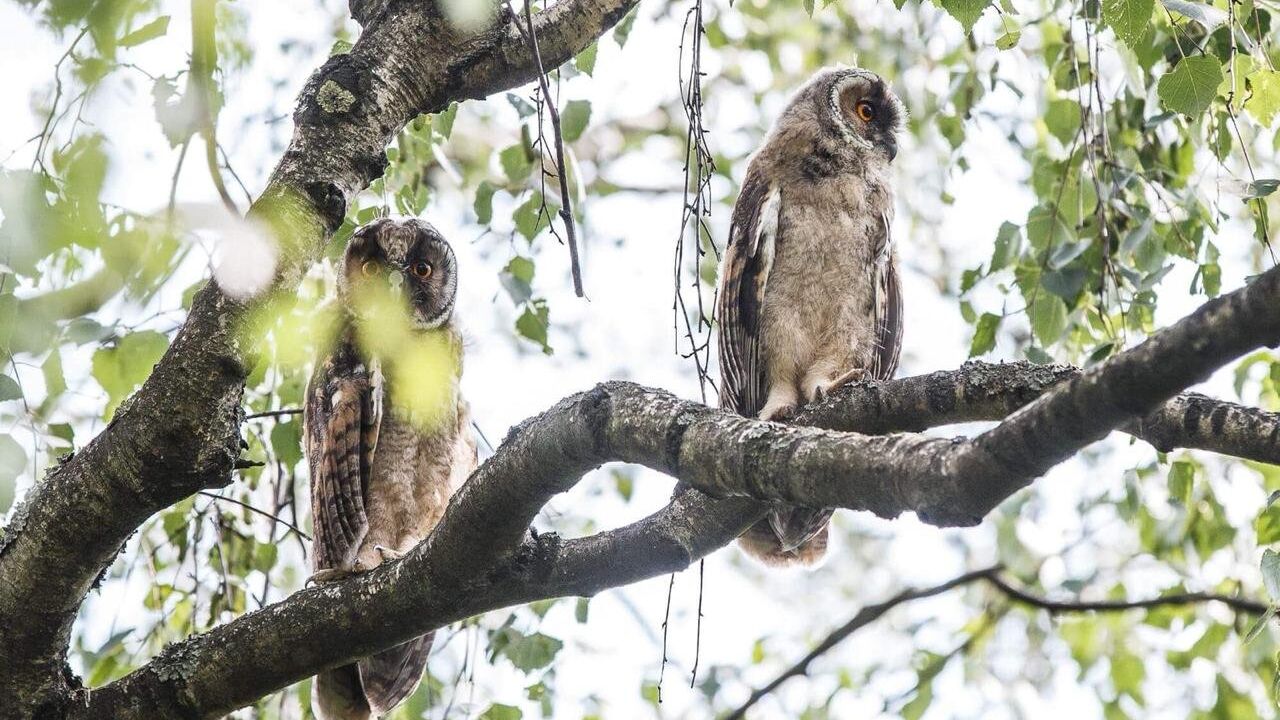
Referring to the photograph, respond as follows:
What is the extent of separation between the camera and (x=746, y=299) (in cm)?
348

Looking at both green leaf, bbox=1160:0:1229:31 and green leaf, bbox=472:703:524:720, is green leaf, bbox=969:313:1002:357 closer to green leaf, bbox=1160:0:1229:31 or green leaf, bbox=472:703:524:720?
green leaf, bbox=1160:0:1229:31

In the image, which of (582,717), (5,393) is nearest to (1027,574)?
(582,717)

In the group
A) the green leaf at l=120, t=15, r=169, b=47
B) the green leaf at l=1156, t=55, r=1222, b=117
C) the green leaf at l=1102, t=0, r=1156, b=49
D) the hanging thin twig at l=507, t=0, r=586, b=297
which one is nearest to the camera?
the green leaf at l=120, t=15, r=169, b=47

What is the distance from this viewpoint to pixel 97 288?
103 inches

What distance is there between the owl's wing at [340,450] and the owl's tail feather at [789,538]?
1.07m

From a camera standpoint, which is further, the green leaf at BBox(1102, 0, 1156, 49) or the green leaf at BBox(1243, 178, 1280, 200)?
the green leaf at BBox(1243, 178, 1280, 200)

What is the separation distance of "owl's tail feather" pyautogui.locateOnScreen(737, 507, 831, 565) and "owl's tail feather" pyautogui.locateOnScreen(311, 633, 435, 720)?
0.89 meters

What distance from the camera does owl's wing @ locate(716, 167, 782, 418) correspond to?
3422mm

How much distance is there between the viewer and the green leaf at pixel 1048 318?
2.88 metres

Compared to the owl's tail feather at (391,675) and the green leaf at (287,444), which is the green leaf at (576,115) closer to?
the green leaf at (287,444)

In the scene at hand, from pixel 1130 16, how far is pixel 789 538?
1.61m

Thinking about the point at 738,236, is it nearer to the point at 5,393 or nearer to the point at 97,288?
the point at 97,288

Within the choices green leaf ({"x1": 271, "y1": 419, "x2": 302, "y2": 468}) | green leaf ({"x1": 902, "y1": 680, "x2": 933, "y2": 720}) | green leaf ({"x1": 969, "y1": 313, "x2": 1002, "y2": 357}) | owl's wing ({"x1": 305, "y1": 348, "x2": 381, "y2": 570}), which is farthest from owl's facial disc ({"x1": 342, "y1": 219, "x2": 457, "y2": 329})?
green leaf ({"x1": 902, "y1": 680, "x2": 933, "y2": 720})

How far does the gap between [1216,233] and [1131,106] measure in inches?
33.9
